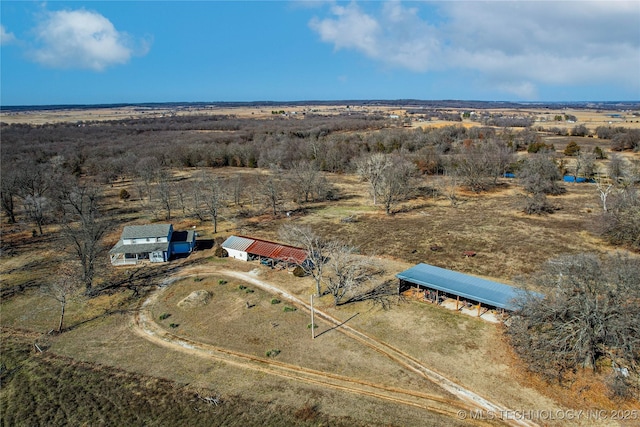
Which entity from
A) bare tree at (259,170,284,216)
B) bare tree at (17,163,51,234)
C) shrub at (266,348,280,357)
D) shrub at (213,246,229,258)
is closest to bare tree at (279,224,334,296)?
shrub at (213,246,229,258)

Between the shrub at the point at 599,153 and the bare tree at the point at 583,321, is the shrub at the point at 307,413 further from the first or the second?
the shrub at the point at 599,153

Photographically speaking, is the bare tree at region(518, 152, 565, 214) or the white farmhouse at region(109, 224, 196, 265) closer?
the white farmhouse at region(109, 224, 196, 265)

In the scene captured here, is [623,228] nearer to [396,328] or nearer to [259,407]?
[396,328]

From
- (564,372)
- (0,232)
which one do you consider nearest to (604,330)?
(564,372)

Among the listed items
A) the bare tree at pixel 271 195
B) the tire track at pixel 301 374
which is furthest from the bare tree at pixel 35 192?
the tire track at pixel 301 374

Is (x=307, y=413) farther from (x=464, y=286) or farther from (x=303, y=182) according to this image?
(x=303, y=182)

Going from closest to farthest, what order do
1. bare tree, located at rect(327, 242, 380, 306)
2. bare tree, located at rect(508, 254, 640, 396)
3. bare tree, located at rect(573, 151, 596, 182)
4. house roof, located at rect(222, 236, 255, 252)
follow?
bare tree, located at rect(508, 254, 640, 396)
bare tree, located at rect(327, 242, 380, 306)
house roof, located at rect(222, 236, 255, 252)
bare tree, located at rect(573, 151, 596, 182)

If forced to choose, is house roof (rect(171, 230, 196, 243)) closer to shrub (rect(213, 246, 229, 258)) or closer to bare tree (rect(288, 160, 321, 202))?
shrub (rect(213, 246, 229, 258))

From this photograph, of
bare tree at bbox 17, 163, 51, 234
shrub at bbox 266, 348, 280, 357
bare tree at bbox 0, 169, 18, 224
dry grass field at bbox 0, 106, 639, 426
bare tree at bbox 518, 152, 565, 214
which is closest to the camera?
dry grass field at bbox 0, 106, 639, 426
